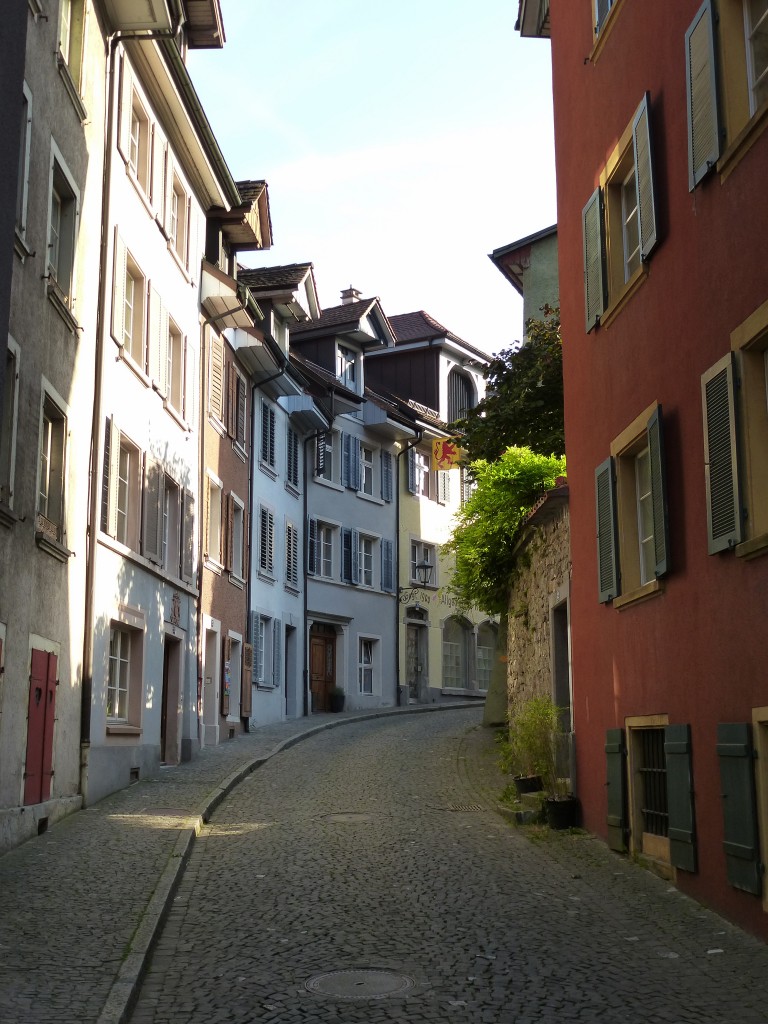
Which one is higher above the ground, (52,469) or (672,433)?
(52,469)

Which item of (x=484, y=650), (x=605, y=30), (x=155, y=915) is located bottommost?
(x=155, y=915)

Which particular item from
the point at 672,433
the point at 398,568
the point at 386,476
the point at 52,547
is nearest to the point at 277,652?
the point at 398,568

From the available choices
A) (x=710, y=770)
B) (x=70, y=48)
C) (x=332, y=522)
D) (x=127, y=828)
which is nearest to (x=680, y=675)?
(x=710, y=770)

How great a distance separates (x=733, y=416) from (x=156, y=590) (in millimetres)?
11480

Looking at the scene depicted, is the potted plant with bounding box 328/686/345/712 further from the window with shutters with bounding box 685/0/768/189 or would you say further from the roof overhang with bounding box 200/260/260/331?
the window with shutters with bounding box 685/0/768/189

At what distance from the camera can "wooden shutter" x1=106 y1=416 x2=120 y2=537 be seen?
15.9m

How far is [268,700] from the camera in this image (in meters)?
28.4

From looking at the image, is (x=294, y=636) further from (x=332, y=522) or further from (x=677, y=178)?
(x=677, y=178)

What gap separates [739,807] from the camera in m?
8.29

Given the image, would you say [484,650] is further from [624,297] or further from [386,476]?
[624,297]

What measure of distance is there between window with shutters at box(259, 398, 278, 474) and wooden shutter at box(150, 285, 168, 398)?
8.62m

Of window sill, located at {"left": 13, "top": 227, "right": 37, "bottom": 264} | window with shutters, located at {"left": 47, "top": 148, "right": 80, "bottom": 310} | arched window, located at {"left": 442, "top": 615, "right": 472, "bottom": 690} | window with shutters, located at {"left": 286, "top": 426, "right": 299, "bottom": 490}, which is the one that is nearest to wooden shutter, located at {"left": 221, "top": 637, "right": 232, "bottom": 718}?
window with shutters, located at {"left": 286, "top": 426, "right": 299, "bottom": 490}

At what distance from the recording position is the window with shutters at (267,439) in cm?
2808

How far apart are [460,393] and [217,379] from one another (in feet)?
62.9
